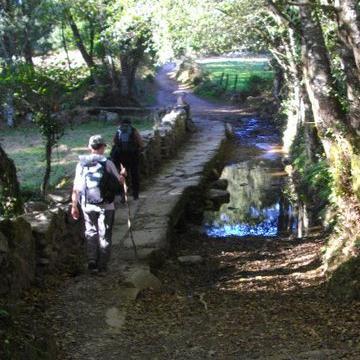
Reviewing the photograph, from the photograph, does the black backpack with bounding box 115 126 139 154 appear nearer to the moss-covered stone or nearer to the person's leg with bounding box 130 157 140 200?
the person's leg with bounding box 130 157 140 200

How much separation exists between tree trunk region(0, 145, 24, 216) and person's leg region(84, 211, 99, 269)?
6.03ft

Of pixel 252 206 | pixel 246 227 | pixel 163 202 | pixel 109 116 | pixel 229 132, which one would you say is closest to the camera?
pixel 163 202

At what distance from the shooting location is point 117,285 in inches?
263

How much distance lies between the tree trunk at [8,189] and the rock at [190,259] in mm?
2550

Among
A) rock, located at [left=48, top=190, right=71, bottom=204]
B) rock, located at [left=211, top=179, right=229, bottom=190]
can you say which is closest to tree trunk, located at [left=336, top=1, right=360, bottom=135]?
rock, located at [left=48, top=190, right=71, bottom=204]

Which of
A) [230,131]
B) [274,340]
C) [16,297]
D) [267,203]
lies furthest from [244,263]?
[230,131]

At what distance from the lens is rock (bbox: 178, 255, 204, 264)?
8.84 m

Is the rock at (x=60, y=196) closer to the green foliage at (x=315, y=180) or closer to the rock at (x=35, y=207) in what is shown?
the rock at (x=35, y=207)

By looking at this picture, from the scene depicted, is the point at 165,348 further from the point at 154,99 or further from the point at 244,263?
the point at 154,99

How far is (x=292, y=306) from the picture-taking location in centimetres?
626

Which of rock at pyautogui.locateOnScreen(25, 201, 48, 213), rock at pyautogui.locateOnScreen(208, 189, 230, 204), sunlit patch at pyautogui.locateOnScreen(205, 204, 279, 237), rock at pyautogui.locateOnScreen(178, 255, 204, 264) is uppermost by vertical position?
rock at pyautogui.locateOnScreen(25, 201, 48, 213)

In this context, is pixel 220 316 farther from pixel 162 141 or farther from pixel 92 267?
pixel 162 141

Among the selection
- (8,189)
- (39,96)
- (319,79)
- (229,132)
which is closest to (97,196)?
(8,189)

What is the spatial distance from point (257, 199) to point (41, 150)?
27.1ft
